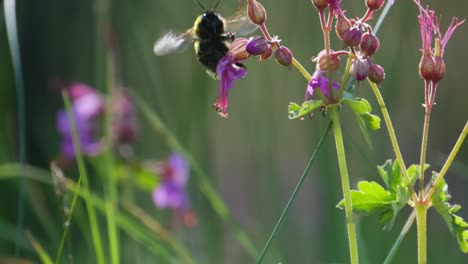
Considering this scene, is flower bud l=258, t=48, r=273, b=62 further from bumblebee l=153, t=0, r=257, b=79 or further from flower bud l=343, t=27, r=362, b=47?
bumblebee l=153, t=0, r=257, b=79

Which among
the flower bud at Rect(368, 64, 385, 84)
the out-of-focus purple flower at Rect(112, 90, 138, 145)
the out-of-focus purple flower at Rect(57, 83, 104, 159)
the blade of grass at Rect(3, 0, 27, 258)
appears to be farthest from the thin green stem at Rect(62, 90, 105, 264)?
the out-of-focus purple flower at Rect(57, 83, 104, 159)

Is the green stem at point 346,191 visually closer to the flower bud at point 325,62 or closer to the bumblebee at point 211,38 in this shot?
the flower bud at point 325,62

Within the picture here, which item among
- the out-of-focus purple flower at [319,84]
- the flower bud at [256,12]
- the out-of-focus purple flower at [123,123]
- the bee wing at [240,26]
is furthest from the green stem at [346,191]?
the out-of-focus purple flower at [123,123]

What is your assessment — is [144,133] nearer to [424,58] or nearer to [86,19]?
[86,19]

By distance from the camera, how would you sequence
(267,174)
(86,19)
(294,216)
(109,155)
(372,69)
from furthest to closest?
(86,19), (294,216), (267,174), (109,155), (372,69)

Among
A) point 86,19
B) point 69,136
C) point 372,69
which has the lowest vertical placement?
point 372,69

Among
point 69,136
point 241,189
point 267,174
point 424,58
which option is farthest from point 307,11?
point 241,189
